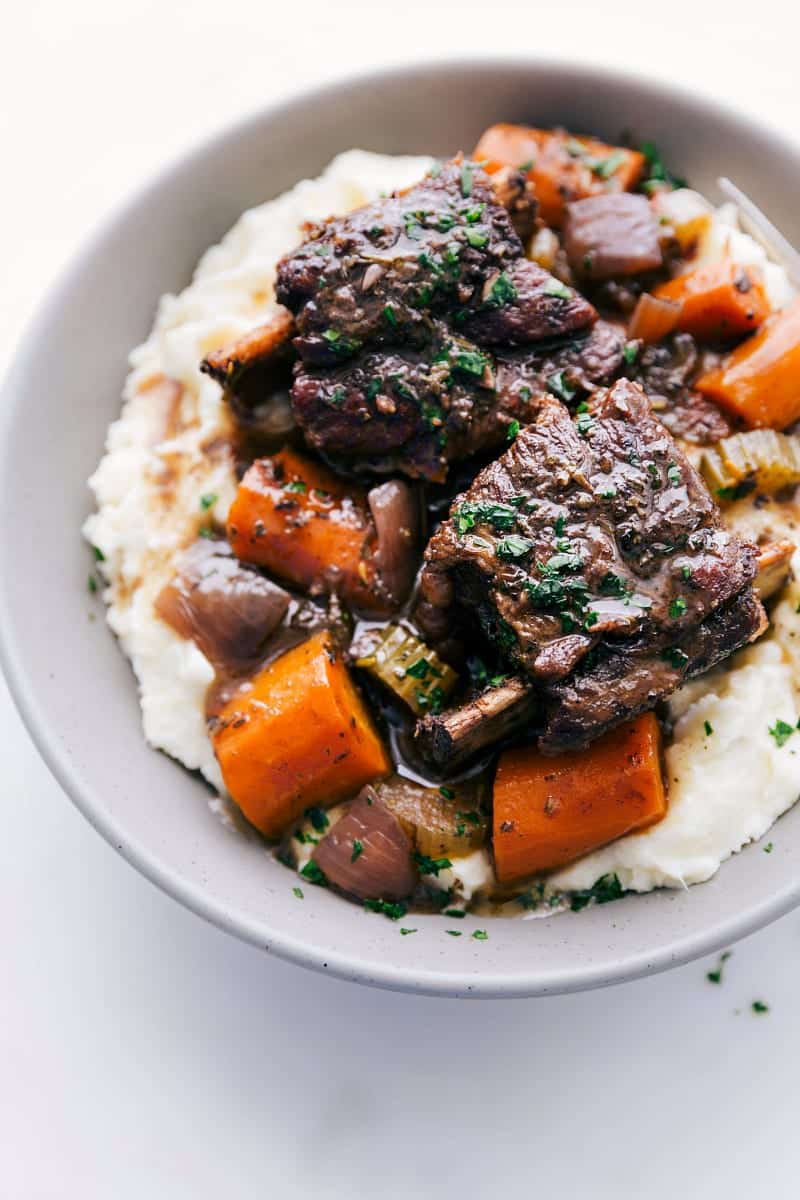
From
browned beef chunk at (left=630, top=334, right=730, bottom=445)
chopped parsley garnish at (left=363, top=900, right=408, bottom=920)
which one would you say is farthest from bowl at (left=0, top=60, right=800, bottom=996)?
browned beef chunk at (left=630, top=334, right=730, bottom=445)

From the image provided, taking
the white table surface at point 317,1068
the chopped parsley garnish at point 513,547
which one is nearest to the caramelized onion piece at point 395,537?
the chopped parsley garnish at point 513,547

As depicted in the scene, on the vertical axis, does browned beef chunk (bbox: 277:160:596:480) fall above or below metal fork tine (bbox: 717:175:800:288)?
above

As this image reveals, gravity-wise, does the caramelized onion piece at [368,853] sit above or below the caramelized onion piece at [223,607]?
below

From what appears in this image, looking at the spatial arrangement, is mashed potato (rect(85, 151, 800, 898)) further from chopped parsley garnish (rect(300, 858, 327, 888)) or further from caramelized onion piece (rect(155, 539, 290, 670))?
chopped parsley garnish (rect(300, 858, 327, 888))

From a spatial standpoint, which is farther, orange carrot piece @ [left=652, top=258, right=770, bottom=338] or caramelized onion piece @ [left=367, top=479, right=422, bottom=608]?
orange carrot piece @ [left=652, top=258, right=770, bottom=338]

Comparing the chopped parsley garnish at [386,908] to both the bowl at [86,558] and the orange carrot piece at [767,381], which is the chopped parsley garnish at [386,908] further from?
the orange carrot piece at [767,381]

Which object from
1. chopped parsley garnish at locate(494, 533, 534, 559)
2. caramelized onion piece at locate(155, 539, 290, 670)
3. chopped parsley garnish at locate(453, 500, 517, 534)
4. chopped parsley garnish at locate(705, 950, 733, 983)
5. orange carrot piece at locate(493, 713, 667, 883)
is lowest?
chopped parsley garnish at locate(705, 950, 733, 983)
